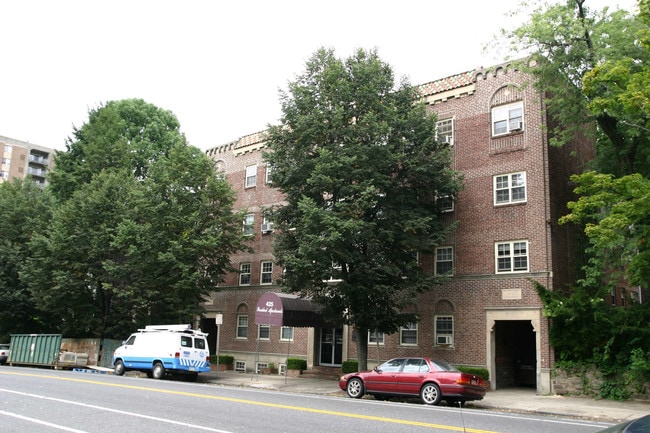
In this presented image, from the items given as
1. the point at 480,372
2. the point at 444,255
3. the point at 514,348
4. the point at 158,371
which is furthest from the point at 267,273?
the point at 480,372

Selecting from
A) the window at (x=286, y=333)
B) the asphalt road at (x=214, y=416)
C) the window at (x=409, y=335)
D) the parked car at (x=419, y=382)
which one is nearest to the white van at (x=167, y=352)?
the window at (x=286, y=333)

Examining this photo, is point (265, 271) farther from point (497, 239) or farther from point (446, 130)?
point (497, 239)

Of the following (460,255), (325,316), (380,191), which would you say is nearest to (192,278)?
(325,316)

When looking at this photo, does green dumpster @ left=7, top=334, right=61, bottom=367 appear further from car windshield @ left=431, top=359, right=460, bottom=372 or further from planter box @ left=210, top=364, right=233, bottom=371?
car windshield @ left=431, top=359, right=460, bottom=372

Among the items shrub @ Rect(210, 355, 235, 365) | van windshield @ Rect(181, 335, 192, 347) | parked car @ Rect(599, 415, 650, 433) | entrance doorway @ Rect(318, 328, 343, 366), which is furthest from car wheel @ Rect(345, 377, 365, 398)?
parked car @ Rect(599, 415, 650, 433)

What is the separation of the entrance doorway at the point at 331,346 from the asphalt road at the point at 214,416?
43.9 ft

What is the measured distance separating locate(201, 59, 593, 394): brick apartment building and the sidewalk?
1549 mm

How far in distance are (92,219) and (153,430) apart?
82.9 feet

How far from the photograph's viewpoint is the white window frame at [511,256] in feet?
76.6

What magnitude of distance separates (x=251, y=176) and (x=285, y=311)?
13.0m

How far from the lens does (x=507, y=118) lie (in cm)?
2508

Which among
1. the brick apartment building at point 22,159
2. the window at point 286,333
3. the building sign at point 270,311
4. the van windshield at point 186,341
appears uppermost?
the brick apartment building at point 22,159

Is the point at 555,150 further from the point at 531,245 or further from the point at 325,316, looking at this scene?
the point at 325,316

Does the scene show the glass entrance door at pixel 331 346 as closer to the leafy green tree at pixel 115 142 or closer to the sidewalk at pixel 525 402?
the sidewalk at pixel 525 402
